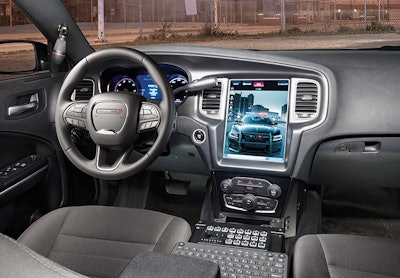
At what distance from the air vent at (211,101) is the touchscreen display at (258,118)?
0.05 meters

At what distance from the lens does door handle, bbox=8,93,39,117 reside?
2598mm

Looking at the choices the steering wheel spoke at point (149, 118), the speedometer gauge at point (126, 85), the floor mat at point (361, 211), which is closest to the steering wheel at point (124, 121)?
the steering wheel spoke at point (149, 118)

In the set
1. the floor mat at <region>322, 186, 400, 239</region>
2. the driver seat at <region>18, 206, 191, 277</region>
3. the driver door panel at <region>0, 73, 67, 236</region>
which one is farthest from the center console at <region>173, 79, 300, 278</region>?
the driver door panel at <region>0, 73, 67, 236</region>

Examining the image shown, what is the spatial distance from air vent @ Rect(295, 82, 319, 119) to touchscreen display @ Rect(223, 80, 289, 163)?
0.06 m

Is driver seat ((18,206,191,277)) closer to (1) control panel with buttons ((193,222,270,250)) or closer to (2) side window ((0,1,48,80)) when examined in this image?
(1) control panel with buttons ((193,222,270,250))

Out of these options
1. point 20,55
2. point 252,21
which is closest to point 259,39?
point 252,21

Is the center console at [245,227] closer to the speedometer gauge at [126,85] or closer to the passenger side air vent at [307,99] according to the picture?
the passenger side air vent at [307,99]

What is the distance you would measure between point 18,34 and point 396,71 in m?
1.98

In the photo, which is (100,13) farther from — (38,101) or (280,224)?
(280,224)

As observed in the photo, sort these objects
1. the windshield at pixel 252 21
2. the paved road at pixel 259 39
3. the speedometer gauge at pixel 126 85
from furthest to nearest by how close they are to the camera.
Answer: the windshield at pixel 252 21 → the paved road at pixel 259 39 → the speedometer gauge at pixel 126 85

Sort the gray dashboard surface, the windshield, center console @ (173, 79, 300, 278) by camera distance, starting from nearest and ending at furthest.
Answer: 1. center console @ (173, 79, 300, 278)
2. the gray dashboard surface
3. the windshield

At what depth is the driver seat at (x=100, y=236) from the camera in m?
2.14

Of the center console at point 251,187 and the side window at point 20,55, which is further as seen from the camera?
the side window at point 20,55

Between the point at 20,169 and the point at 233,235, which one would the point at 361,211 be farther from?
the point at 20,169
